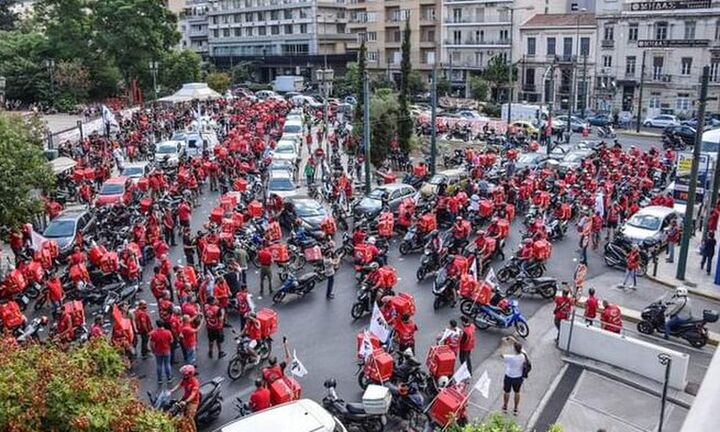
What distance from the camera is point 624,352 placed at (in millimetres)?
13305

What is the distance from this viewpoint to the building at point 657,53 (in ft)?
160

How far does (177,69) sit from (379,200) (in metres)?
40.7

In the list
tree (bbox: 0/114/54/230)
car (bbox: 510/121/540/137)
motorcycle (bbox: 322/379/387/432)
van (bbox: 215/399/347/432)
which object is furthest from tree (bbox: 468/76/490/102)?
van (bbox: 215/399/347/432)

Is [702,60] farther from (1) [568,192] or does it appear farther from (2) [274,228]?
(2) [274,228]

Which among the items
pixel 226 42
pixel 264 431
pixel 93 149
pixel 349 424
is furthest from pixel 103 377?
pixel 226 42

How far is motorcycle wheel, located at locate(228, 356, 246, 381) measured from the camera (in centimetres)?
1323

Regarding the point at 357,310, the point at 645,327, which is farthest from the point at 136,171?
the point at 645,327

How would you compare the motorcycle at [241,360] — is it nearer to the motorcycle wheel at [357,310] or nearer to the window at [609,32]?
the motorcycle wheel at [357,310]

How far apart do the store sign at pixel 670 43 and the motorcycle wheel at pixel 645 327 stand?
4151 cm

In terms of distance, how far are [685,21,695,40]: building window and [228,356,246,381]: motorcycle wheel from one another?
48098mm

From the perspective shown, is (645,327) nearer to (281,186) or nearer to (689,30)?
(281,186)

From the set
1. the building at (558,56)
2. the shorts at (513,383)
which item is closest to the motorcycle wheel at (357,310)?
the shorts at (513,383)

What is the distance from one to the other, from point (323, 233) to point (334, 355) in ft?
23.6

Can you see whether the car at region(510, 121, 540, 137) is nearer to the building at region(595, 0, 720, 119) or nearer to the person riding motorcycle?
the building at region(595, 0, 720, 119)
